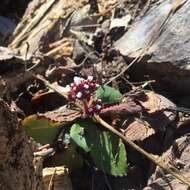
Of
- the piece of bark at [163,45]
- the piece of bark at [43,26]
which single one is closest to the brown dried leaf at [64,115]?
the piece of bark at [163,45]

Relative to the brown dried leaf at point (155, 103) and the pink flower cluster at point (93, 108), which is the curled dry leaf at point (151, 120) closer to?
the brown dried leaf at point (155, 103)

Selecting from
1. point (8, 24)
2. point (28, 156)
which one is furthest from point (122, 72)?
point (8, 24)

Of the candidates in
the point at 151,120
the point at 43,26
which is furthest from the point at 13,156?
the point at 43,26

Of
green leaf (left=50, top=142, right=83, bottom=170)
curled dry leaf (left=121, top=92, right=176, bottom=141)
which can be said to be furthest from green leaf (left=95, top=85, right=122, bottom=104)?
green leaf (left=50, top=142, right=83, bottom=170)

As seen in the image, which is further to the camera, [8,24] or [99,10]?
[8,24]

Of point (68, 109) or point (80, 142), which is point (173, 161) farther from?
point (68, 109)

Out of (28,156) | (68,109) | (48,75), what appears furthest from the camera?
(48,75)

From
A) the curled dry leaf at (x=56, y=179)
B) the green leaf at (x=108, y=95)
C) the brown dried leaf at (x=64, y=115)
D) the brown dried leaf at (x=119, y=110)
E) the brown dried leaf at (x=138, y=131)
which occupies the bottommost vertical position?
the curled dry leaf at (x=56, y=179)
